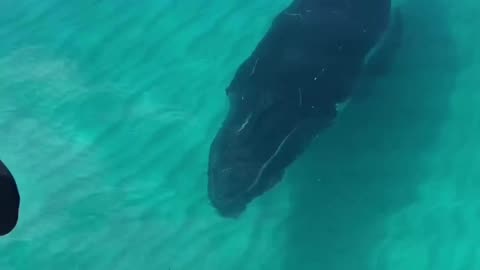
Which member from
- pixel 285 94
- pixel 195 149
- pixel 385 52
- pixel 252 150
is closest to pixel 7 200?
pixel 252 150

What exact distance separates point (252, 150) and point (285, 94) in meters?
0.75

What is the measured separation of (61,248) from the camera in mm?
6258

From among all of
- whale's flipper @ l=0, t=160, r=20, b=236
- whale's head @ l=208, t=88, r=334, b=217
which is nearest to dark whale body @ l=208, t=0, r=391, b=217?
whale's head @ l=208, t=88, r=334, b=217

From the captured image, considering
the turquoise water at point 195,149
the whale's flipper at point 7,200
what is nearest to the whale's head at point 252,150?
the turquoise water at point 195,149

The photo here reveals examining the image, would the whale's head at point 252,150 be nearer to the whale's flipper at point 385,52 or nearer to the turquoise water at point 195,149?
the turquoise water at point 195,149

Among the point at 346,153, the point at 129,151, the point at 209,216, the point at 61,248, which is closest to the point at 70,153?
the point at 129,151

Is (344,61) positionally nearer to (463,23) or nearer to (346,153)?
(346,153)

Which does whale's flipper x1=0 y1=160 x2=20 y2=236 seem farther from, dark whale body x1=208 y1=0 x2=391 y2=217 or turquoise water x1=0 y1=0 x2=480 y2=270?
turquoise water x1=0 y1=0 x2=480 y2=270

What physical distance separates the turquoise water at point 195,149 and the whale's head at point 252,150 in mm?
289

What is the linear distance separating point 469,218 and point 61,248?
4773 mm

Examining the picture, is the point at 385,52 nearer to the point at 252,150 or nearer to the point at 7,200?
the point at 252,150

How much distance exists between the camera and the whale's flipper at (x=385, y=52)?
735 centimetres

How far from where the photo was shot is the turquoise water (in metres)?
6.46

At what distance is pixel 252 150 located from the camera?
6.18 meters
